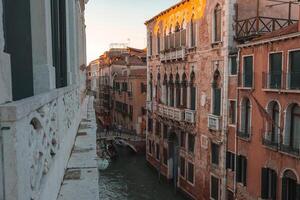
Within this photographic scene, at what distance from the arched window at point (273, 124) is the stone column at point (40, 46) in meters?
12.2

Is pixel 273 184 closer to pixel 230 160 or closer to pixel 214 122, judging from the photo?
pixel 230 160

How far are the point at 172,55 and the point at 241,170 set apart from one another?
33.8 feet

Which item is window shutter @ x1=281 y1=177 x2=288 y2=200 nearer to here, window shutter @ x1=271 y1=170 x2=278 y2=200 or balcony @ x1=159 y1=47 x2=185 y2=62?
window shutter @ x1=271 y1=170 x2=278 y2=200

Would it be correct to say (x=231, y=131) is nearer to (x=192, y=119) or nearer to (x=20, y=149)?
(x=192, y=119)

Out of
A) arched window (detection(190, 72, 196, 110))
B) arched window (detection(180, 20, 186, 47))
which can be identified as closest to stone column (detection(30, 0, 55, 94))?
arched window (detection(190, 72, 196, 110))

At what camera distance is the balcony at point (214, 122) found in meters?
17.7

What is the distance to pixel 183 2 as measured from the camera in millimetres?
22172

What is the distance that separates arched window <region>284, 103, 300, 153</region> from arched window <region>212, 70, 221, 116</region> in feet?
17.3

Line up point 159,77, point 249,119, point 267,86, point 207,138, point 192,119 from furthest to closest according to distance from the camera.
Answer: point 159,77
point 192,119
point 207,138
point 249,119
point 267,86

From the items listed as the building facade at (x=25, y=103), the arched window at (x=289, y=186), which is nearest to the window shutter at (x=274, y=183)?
the arched window at (x=289, y=186)

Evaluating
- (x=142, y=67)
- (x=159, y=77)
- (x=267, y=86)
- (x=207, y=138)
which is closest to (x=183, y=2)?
(x=159, y=77)

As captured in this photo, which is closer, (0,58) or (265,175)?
(0,58)

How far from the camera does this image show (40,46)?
2.72m

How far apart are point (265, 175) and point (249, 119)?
2580 millimetres
